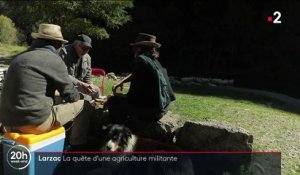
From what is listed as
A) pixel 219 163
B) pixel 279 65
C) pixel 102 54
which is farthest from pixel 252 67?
pixel 219 163

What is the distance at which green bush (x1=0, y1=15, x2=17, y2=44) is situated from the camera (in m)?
25.2

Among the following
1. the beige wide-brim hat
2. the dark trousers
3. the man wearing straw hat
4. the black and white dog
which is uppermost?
the beige wide-brim hat

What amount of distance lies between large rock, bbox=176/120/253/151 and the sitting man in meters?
0.41

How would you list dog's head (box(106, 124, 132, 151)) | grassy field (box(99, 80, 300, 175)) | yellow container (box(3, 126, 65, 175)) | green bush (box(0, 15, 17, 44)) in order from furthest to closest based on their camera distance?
green bush (box(0, 15, 17, 44)) < grassy field (box(99, 80, 300, 175)) < dog's head (box(106, 124, 132, 151)) < yellow container (box(3, 126, 65, 175))

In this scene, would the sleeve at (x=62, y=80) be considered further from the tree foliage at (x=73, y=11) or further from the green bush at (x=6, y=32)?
the green bush at (x=6, y=32)

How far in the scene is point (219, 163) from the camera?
554 centimetres

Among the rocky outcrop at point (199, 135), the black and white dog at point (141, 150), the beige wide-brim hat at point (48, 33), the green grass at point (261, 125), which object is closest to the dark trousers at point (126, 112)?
the rocky outcrop at point (199, 135)

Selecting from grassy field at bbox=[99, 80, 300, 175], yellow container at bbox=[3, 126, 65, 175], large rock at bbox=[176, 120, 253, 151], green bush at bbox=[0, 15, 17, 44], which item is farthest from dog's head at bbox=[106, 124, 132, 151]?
green bush at bbox=[0, 15, 17, 44]

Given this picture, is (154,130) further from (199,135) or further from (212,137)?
(212,137)

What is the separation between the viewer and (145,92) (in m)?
5.37

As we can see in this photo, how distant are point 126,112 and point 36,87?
4.26 feet

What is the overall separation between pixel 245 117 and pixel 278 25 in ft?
52.7

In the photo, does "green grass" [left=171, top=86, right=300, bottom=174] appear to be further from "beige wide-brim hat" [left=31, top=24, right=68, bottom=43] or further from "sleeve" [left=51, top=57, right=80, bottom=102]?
"beige wide-brim hat" [left=31, top=24, right=68, bottom=43]

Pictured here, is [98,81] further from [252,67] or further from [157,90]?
[252,67]
